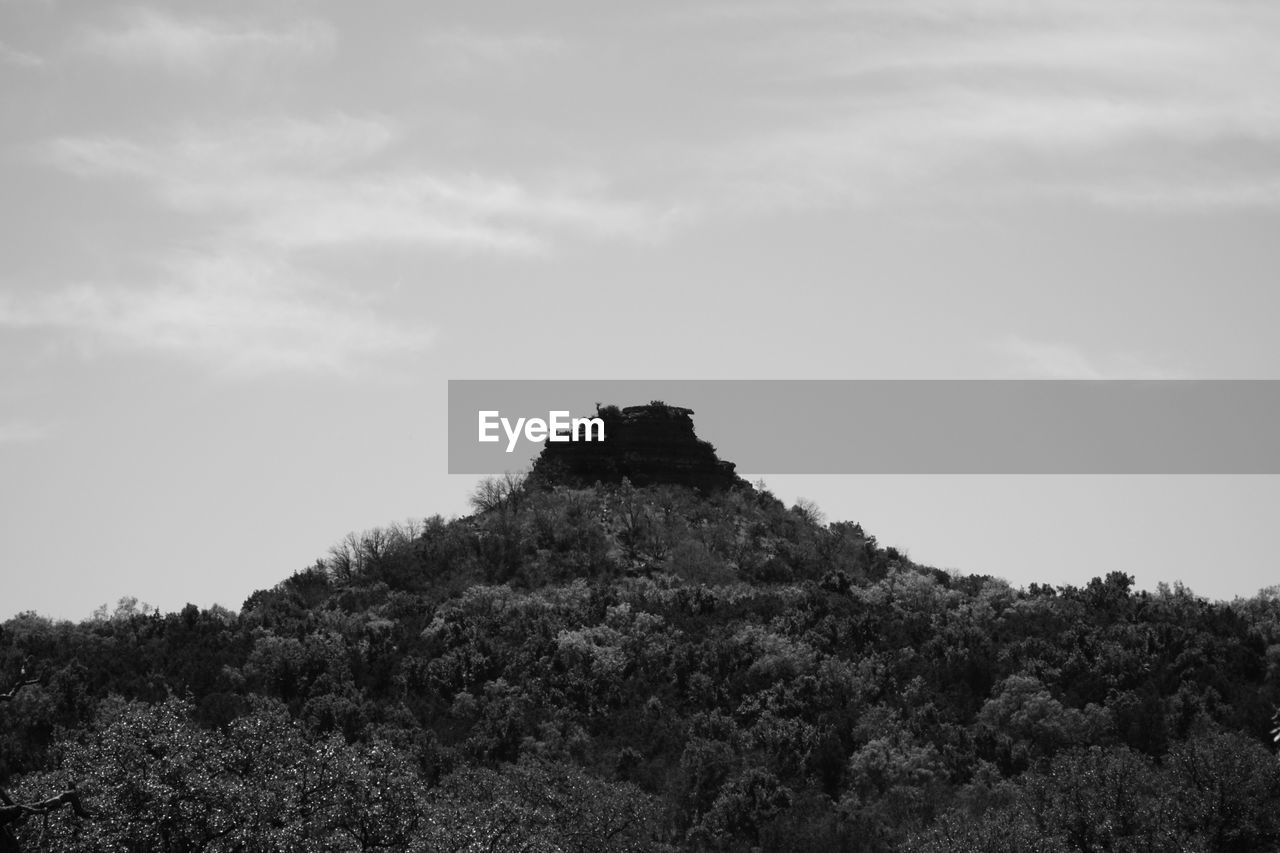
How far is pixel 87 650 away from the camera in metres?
103

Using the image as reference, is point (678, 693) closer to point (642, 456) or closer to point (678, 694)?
point (678, 694)

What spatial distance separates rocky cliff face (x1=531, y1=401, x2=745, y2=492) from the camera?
135 m

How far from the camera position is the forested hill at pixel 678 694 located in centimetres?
6688

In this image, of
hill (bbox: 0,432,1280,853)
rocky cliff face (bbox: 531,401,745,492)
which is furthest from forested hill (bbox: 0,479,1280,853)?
rocky cliff face (bbox: 531,401,745,492)

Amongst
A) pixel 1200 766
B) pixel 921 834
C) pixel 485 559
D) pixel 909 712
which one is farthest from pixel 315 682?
pixel 1200 766

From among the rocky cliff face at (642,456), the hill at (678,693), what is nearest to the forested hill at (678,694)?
the hill at (678,693)

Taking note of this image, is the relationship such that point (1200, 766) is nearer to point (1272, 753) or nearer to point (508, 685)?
point (1272, 753)

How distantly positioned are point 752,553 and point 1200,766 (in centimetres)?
5108

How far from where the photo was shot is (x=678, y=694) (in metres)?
98.7

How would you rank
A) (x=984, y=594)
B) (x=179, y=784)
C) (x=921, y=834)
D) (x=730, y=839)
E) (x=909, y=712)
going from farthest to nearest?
(x=984, y=594)
(x=909, y=712)
(x=730, y=839)
(x=921, y=834)
(x=179, y=784)

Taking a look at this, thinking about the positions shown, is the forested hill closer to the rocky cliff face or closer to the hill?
the hill

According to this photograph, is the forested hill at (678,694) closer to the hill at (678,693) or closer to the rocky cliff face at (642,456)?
the hill at (678,693)

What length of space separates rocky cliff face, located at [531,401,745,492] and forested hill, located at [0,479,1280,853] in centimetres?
360

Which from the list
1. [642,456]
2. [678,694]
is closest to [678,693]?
[678,694]
